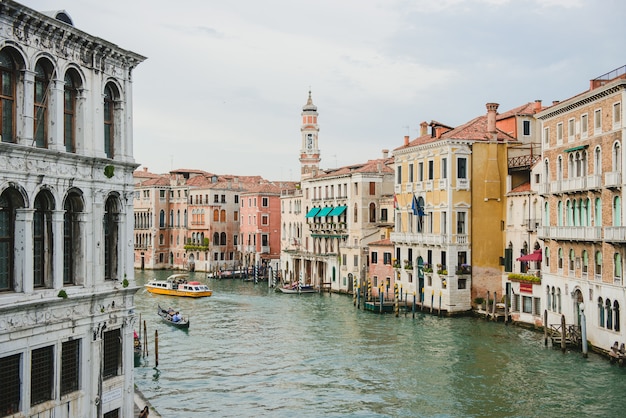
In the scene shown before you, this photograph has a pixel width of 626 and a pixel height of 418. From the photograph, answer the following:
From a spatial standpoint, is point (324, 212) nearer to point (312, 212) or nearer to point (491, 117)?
point (312, 212)

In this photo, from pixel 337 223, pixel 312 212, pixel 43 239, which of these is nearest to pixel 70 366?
pixel 43 239

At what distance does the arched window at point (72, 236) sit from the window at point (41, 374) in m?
1.35

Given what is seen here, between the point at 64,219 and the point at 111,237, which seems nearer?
the point at 64,219

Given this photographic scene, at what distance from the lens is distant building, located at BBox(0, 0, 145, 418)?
1155cm

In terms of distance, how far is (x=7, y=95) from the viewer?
11648 millimetres

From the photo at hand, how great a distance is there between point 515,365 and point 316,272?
28470 mm

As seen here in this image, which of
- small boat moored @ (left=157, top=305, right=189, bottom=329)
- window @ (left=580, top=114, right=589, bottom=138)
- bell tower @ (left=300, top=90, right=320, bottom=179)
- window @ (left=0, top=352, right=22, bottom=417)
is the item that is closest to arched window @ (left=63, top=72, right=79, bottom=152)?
window @ (left=0, top=352, right=22, bottom=417)

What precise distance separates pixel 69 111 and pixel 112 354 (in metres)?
4.42

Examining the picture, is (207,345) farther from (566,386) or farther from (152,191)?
(152,191)

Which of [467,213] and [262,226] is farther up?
[467,213]

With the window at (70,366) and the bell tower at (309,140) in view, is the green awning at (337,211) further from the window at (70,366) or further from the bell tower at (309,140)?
the window at (70,366)

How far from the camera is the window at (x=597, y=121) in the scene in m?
24.9

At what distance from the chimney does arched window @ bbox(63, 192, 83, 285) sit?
2702 cm

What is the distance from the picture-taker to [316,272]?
5206cm
